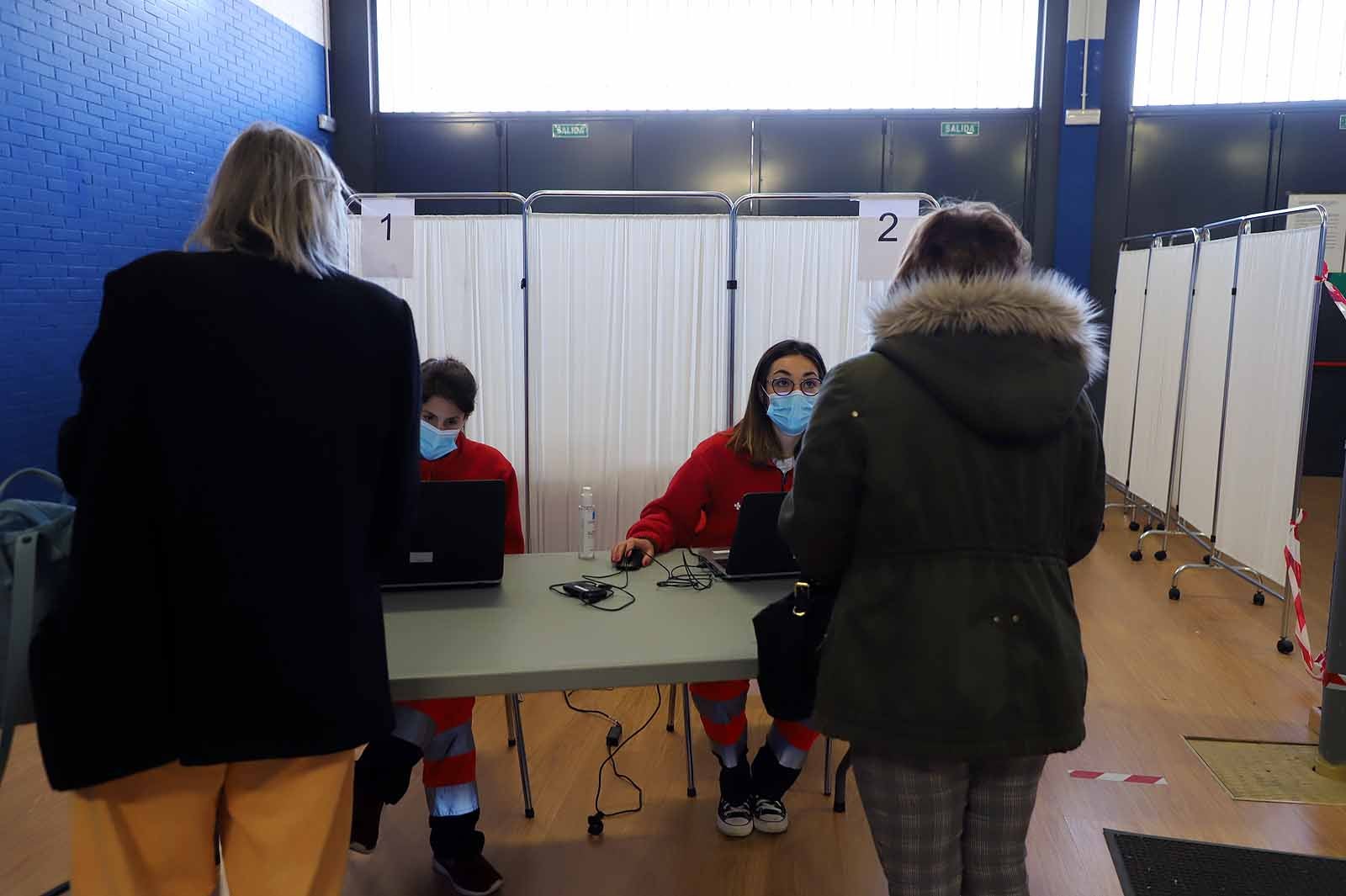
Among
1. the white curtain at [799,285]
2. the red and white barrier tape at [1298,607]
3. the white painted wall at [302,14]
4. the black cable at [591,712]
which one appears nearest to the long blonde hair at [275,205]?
the black cable at [591,712]

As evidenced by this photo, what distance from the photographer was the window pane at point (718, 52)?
6352 mm

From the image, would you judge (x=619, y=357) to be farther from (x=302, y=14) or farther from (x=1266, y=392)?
(x=302, y=14)

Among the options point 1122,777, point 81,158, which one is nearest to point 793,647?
point 1122,777

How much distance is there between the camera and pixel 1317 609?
4125 mm

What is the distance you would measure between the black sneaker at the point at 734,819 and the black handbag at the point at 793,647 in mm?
920

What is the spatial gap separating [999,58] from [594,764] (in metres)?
5.69

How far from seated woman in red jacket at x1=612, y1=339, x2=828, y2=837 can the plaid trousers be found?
2.64 ft

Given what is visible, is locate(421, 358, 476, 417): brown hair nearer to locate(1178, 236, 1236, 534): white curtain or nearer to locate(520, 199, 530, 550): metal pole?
locate(520, 199, 530, 550): metal pole

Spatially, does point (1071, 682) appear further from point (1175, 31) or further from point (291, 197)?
point (1175, 31)

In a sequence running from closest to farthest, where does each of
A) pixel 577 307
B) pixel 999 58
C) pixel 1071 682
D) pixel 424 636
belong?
pixel 1071 682, pixel 424 636, pixel 577 307, pixel 999 58

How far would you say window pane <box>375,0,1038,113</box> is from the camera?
6.35m

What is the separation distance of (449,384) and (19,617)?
1247 millimetres

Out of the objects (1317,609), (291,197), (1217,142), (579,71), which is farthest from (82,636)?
(1217,142)

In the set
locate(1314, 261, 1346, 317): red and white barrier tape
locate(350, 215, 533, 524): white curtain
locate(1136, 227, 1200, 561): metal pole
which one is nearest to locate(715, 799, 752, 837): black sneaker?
locate(350, 215, 533, 524): white curtain
